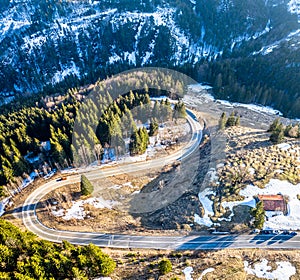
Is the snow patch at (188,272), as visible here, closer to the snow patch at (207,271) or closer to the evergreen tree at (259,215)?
the snow patch at (207,271)

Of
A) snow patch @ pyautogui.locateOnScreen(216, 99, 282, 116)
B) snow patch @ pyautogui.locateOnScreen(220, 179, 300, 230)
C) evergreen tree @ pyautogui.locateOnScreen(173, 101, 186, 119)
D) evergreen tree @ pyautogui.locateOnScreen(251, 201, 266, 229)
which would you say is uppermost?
evergreen tree @ pyautogui.locateOnScreen(173, 101, 186, 119)

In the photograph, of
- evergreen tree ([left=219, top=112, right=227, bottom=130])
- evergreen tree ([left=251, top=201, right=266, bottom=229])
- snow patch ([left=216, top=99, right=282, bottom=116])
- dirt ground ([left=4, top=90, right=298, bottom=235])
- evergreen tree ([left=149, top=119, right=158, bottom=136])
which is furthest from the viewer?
snow patch ([left=216, top=99, right=282, bottom=116])

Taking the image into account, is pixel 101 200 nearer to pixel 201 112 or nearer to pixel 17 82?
pixel 201 112

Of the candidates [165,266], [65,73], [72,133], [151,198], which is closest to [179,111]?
[151,198]

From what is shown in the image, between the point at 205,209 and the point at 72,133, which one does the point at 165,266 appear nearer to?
the point at 205,209

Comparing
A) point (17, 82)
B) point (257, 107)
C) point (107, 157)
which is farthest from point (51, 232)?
point (17, 82)

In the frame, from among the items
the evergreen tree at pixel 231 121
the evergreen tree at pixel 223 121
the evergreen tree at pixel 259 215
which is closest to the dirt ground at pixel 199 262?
the evergreen tree at pixel 259 215

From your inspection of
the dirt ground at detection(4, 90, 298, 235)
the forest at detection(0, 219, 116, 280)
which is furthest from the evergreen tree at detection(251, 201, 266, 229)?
the forest at detection(0, 219, 116, 280)

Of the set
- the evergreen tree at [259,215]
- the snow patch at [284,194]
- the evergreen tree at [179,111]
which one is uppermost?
the evergreen tree at [179,111]

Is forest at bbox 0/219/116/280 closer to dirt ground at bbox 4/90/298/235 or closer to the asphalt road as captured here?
the asphalt road
